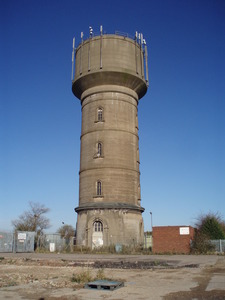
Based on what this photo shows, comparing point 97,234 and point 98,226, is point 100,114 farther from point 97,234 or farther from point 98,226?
point 97,234

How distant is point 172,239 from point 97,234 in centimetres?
593

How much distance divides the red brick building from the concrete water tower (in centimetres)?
181

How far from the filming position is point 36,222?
47156 millimetres

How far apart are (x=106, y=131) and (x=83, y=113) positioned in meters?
3.54

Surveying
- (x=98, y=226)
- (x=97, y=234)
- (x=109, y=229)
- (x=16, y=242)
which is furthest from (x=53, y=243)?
(x=109, y=229)

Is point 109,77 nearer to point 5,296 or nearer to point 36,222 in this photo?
point 5,296

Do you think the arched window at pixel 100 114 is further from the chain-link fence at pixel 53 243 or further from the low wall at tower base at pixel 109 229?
the chain-link fence at pixel 53 243

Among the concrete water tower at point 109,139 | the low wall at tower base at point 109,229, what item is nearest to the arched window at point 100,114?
the concrete water tower at point 109,139

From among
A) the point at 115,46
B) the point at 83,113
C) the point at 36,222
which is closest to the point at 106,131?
the point at 83,113

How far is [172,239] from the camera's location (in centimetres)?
2589

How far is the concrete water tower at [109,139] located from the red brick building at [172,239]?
1.81 meters

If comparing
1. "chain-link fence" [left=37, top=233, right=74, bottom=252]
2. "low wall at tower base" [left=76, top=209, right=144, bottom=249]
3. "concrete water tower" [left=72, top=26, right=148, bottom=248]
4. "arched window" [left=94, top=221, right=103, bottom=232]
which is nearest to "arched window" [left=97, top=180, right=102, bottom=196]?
"concrete water tower" [left=72, top=26, right=148, bottom=248]

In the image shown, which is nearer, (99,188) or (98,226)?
(98,226)

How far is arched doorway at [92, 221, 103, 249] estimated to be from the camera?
1028 inches
